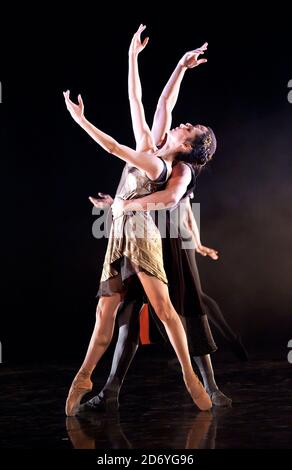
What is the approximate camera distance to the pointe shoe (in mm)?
2814

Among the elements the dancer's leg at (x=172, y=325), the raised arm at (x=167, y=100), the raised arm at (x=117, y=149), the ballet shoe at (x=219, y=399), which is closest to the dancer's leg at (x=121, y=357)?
the dancer's leg at (x=172, y=325)

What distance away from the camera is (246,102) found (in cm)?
486

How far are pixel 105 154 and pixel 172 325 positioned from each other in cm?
221

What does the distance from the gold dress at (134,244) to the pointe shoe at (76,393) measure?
34 cm

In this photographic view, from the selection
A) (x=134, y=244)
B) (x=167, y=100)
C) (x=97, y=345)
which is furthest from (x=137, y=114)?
(x=97, y=345)

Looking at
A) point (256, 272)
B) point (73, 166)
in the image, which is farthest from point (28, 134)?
point (256, 272)

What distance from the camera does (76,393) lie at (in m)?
2.83

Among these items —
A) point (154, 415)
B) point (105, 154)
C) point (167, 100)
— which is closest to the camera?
point (154, 415)

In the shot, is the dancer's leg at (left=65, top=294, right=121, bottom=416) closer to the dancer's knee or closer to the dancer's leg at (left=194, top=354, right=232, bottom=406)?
the dancer's knee

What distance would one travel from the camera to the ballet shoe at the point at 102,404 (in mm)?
2910

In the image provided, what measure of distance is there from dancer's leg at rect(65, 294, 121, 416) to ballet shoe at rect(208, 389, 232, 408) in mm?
488

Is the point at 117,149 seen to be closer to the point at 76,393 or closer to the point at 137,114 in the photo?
the point at 137,114

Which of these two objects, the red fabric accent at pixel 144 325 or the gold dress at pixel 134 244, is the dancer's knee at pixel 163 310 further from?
the red fabric accent at pixel 144 325

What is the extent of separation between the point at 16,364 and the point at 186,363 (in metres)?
1.79
